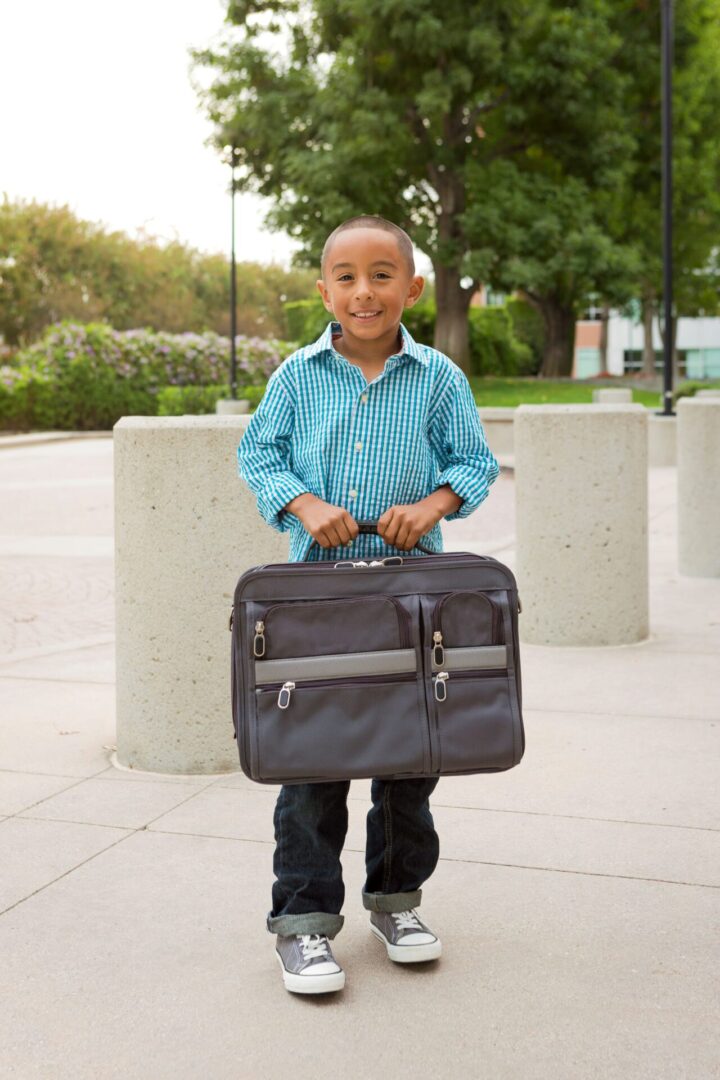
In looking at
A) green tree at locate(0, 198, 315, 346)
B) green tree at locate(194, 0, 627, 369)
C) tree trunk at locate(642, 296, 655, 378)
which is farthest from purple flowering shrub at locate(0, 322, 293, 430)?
tree trunk at locate(642, 296, 655, 378)

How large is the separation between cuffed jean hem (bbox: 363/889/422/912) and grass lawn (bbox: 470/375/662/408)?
27.1 meters

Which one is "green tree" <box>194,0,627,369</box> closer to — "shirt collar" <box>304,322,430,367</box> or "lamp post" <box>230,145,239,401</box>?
"lamp post" <box>230,145,239,401</box>

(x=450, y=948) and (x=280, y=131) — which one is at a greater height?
(x=280, y=131)

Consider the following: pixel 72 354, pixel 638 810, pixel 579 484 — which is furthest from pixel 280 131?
pixel 638 810

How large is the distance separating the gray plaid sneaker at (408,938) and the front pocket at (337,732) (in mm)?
524

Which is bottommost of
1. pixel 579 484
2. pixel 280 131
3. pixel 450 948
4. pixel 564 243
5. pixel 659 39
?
pixel 450 948

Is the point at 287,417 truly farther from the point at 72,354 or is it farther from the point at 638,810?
the point at 72,354

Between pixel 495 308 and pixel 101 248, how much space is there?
702 inches

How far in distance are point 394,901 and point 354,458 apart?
101 cm

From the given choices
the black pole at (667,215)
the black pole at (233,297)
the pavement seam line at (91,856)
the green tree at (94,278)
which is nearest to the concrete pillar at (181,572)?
the pavement seam line at (91,856)

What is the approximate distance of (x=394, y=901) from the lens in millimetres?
3105

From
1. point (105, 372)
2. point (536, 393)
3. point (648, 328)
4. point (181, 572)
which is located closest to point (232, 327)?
point (105, 372)

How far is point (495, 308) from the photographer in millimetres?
44531

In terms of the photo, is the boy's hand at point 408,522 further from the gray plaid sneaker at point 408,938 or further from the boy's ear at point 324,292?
the gray plaid sneaker at point 408,938
